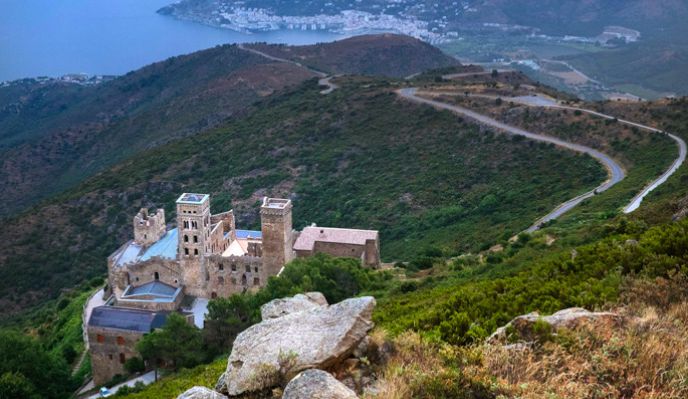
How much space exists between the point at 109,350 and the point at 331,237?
1436 centimetres

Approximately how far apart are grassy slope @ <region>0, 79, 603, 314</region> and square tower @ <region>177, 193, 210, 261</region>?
13.8m

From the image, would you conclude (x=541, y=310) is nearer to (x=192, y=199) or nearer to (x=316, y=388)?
(x=316, y=388)

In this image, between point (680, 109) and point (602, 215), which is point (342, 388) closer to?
point (602, 215)

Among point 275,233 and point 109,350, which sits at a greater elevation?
point 275,233

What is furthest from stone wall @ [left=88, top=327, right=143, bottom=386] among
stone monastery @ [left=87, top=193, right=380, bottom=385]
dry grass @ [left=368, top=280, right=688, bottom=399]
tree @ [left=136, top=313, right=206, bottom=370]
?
dry grass @ [left=368, top=280, right=688, bottom=399]

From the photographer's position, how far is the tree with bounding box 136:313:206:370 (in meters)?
29.9

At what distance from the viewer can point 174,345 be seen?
98.9 ft

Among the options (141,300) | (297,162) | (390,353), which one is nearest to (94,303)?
(141,300)

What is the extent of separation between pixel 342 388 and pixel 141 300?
99.5 feet

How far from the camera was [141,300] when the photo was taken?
36.7 m

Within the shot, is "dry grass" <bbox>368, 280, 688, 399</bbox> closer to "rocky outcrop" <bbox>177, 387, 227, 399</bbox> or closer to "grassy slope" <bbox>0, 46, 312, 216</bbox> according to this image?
"rocky outcrop" <bbox>177, 387, 227, 399</bbox>

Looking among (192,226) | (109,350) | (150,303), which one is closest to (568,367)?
(109,350)

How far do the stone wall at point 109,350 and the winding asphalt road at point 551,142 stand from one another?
74.6 feet

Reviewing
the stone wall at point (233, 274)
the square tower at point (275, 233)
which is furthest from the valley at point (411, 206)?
the stone wall at point (233, 274)
